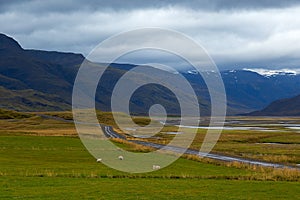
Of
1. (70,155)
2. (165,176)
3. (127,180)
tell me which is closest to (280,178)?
(165,176)

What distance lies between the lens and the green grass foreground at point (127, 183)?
3441 cm

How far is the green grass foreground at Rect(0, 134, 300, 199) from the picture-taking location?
34.4 metres

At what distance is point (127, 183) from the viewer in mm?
41281

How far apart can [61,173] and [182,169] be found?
1545cm

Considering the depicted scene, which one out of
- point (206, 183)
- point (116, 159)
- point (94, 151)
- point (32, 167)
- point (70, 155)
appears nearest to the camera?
point (206, 183)

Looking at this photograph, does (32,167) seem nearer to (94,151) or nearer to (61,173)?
(61,173)

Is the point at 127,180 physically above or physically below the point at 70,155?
below

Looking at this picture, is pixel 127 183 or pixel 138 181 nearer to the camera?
pixel 127 183

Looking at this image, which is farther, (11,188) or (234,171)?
(234,171)

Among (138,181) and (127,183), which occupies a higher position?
(138,181)

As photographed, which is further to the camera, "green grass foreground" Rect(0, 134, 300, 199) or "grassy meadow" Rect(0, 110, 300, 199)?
"grassy meadow" Rect(0, 110, 300, 199)

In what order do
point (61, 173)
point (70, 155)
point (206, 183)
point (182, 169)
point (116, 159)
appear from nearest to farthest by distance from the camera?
point (206, 183), point (61, 173), point (182, 169), point (116, 159), point (70, 155)

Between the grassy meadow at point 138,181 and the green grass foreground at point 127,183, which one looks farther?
the grassy meadow at point 138,181

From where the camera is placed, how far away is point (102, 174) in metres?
47.5
